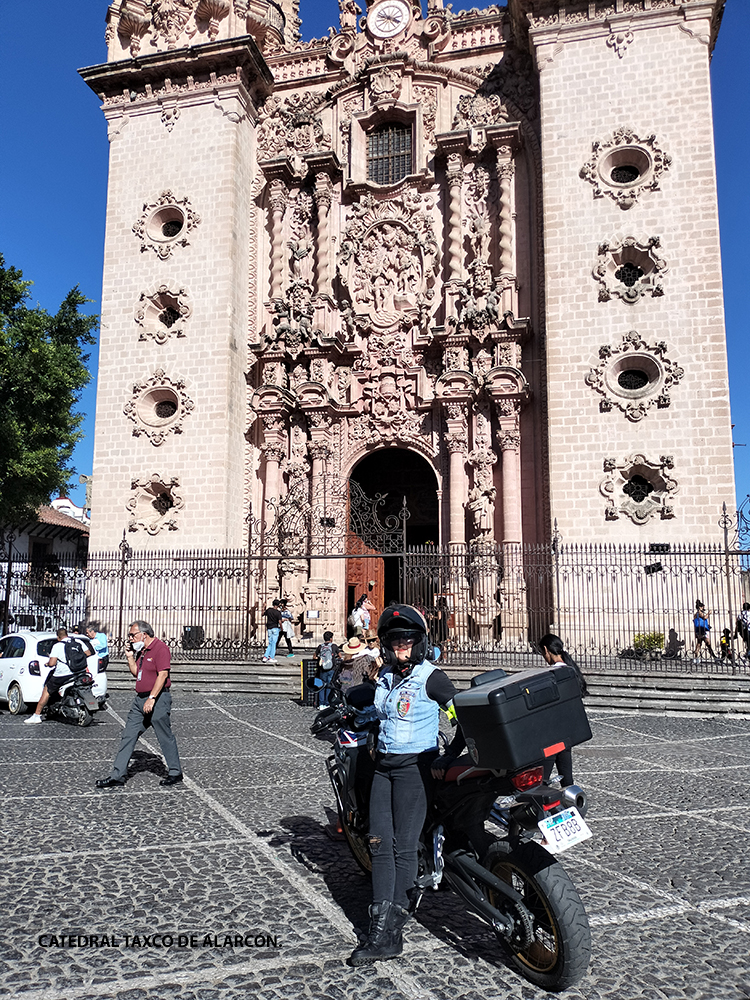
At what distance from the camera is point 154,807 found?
611cm

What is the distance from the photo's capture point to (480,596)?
17.9 m

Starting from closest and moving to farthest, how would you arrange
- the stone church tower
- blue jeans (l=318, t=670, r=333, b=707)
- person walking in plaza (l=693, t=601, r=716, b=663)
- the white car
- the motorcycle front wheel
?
the motorcycle front wheel, the white car, blue jeans (l=318, t=670, r=333, b=707), person walking in plaza (l=693, t=601, r=716, b=663), the stone church tower

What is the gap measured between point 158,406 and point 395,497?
717 cm

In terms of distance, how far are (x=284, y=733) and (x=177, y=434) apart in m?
12.4

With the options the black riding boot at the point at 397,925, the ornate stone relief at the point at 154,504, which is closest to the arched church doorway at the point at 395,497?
the ornate stone relief at the point at 154,504

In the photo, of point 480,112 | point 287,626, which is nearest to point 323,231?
point 480,112

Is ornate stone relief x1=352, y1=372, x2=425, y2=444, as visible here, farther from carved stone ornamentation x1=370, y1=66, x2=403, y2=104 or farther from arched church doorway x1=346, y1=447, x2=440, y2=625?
carved stone ornamentation x1=370, y1=66, x2=403, y2=104

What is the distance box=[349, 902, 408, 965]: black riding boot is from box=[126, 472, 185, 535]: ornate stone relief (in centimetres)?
1751

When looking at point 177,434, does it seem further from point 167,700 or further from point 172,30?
point 167,700

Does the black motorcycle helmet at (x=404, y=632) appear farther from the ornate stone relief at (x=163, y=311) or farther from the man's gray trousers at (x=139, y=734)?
the ornate stone relief at (x=163, y=311)

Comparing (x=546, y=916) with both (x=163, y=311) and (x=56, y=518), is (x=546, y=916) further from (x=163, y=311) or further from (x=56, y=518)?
(x=56, y=518)

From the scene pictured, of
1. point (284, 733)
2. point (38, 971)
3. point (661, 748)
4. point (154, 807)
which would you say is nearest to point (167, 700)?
point (154, 807)

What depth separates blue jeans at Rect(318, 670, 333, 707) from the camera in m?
12.0

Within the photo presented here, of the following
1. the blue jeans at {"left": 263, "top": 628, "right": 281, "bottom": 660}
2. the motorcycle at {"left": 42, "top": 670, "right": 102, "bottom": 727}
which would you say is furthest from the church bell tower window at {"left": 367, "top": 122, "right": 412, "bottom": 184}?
the motorcycle at {"left": 42, "top": 670, "right": 102, "bottom": 727}
